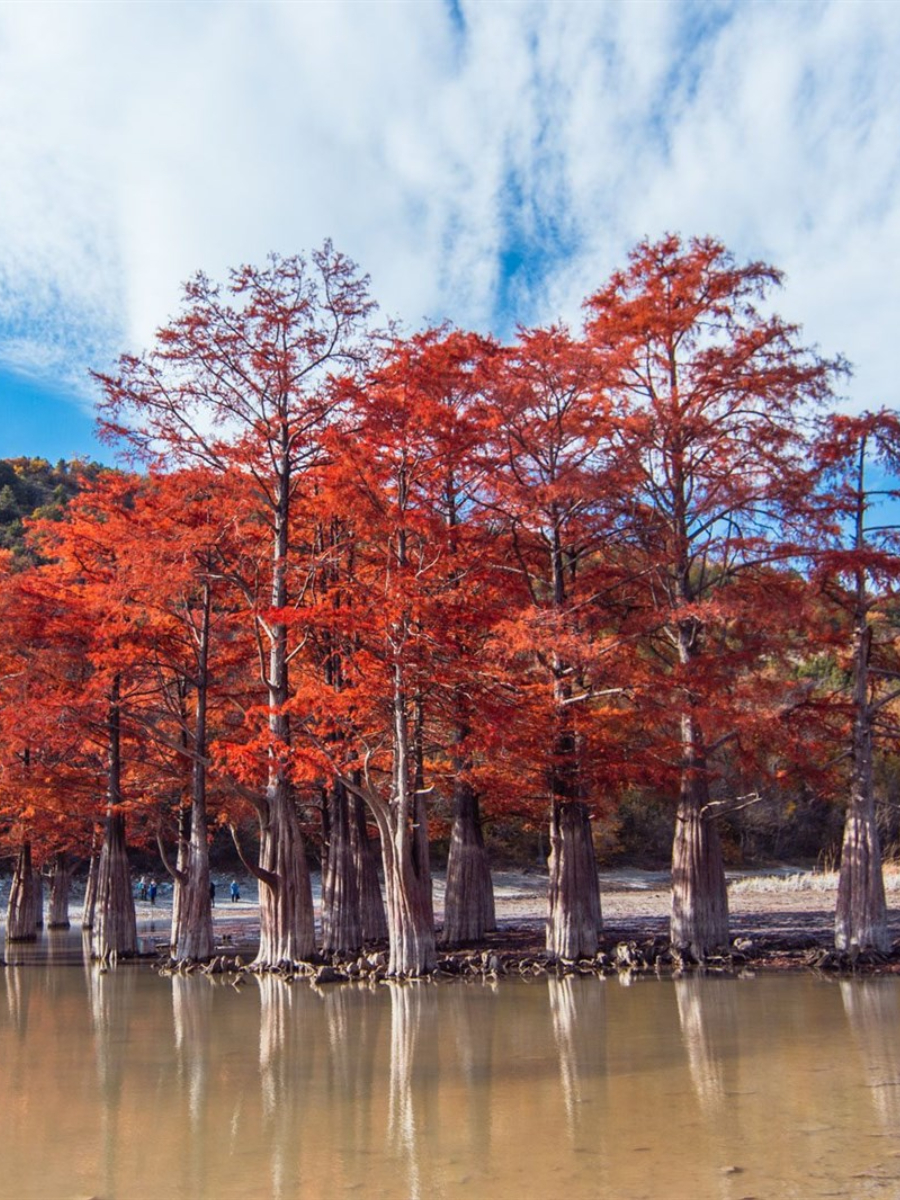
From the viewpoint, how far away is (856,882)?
18.9 m

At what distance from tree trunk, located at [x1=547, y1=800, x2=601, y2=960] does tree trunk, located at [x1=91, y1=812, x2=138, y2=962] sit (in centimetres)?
1056

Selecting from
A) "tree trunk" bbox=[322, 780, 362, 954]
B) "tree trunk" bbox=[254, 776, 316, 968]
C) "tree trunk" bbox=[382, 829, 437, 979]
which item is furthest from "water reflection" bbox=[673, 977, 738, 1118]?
"tree trunk" bbox=[322, 780, 362, 954]

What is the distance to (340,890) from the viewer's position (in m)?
24.5

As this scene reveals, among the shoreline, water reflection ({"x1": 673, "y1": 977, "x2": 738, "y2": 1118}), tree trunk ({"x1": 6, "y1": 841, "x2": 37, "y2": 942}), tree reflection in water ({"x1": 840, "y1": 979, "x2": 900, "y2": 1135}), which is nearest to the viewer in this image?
tree reflection in water ({"x1": 840, "y1": 979, "x2": 900, "y2": 1135})

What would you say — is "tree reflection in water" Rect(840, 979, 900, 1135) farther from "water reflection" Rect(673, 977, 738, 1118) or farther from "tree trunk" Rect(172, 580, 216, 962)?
"tree trunk" Rect(172, 580, 216, 962)

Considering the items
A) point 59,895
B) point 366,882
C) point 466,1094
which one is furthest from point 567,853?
point 59,895

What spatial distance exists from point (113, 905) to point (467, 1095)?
17.3 meters

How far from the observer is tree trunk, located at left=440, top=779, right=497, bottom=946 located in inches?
969

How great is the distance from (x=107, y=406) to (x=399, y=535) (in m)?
6.77

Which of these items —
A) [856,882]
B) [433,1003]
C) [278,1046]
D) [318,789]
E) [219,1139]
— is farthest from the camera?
[318,789]

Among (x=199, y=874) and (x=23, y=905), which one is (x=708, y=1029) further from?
(x=23, y=905)

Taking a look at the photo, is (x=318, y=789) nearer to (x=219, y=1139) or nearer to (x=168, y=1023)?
(x=168, y=1023)

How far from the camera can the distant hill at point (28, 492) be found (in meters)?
60.9

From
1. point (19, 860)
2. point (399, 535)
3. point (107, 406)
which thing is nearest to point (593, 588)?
point (399, 535)
